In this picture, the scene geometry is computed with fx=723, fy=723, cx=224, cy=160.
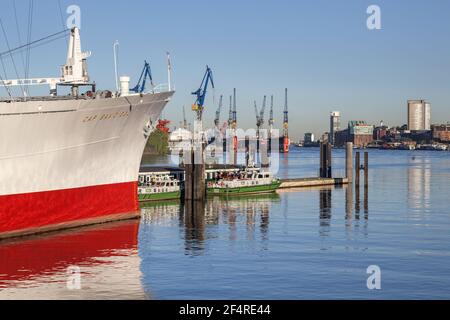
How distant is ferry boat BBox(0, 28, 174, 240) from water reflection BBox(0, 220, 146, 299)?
1.47m

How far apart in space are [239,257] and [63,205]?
39.9 ft

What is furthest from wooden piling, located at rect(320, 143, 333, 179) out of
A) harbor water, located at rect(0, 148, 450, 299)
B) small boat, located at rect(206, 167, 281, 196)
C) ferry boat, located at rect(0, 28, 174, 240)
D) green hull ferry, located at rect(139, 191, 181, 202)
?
ferry boat, located at rect(0, 28, 174, 240)

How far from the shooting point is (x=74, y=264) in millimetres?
36469

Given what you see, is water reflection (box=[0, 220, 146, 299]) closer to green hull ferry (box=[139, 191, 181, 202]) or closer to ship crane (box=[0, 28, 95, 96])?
ship crane (box=[0, 28, 95, 96])

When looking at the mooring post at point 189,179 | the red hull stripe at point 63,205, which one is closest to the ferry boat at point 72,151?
the red hull stripe at point 63,205

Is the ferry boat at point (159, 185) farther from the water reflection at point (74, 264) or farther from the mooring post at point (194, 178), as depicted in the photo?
the water reflection at point (74, 264)

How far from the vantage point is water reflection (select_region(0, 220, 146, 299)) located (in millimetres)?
30391

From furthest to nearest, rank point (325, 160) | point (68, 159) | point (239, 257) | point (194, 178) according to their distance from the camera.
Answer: point (325, 160) < point (194, 178) < point (68, 159) < point (239, 257)

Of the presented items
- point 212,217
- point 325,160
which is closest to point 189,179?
point 212,217

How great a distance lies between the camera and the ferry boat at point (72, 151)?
40469 mm

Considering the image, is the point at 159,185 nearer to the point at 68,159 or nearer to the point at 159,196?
the point at 159,196

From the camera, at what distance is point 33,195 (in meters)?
41.8
